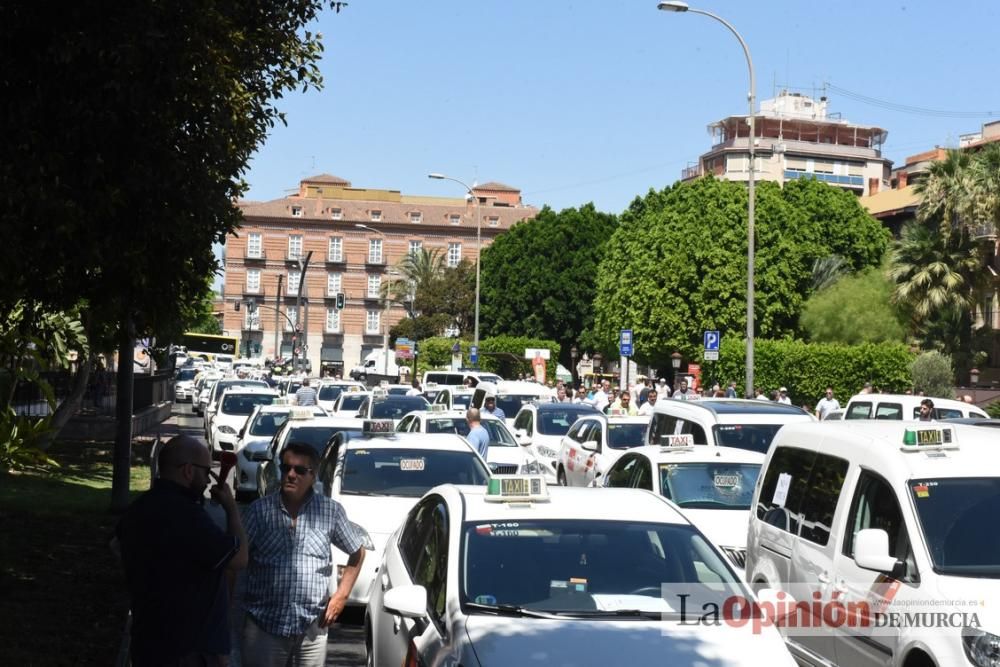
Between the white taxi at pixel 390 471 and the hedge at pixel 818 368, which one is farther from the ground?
the hedge at pixel 818 368

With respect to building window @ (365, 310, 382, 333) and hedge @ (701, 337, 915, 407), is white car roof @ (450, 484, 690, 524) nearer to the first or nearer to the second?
hedge @ (701, 337, 915, 407)

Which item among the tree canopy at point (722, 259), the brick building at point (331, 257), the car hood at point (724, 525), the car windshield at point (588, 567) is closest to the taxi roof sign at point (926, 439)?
the car windshield at point (588, 567)

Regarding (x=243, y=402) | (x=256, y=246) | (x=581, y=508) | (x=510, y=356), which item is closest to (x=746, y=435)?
(x=581, y=508)

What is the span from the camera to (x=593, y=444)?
19906mm

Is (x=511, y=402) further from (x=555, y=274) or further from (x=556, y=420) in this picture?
(x=555, y=274)

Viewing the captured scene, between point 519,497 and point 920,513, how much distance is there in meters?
2.21

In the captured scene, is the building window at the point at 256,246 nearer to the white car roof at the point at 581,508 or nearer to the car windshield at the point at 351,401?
the car windshield at the point at 351,401

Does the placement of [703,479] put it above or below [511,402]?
below

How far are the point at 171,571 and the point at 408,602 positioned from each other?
1.16 metres

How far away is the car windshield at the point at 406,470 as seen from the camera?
12.3m

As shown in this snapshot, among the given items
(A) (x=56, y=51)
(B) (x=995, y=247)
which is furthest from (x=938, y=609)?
(B) (x=995, y=247)

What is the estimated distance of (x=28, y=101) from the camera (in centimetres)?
1003

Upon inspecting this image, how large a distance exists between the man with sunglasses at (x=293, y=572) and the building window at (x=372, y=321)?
130 meters

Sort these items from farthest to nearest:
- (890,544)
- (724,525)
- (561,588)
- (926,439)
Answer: (724,525) → (926,439) → (890,544) → (561,588)
